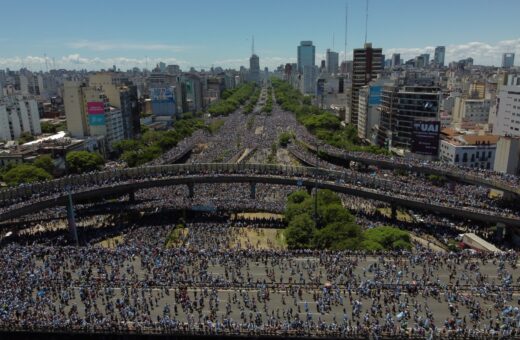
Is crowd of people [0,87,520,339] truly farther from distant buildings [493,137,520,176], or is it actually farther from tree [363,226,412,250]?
distant buildings [493,137,520,176]

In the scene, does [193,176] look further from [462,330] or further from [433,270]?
[462,330]

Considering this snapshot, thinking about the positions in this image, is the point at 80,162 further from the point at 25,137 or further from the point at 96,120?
the point at 25,137

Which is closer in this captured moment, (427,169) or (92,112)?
(427,169)

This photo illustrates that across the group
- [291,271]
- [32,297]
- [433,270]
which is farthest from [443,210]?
[32,297]

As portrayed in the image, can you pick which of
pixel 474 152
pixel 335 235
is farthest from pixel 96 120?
pixel 474 152

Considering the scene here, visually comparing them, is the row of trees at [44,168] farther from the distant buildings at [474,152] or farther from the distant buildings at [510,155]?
the distant buildings at [510,155]

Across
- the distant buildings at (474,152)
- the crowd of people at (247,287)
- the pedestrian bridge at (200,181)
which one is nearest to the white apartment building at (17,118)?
the pedestrian bridge at (200,181)
